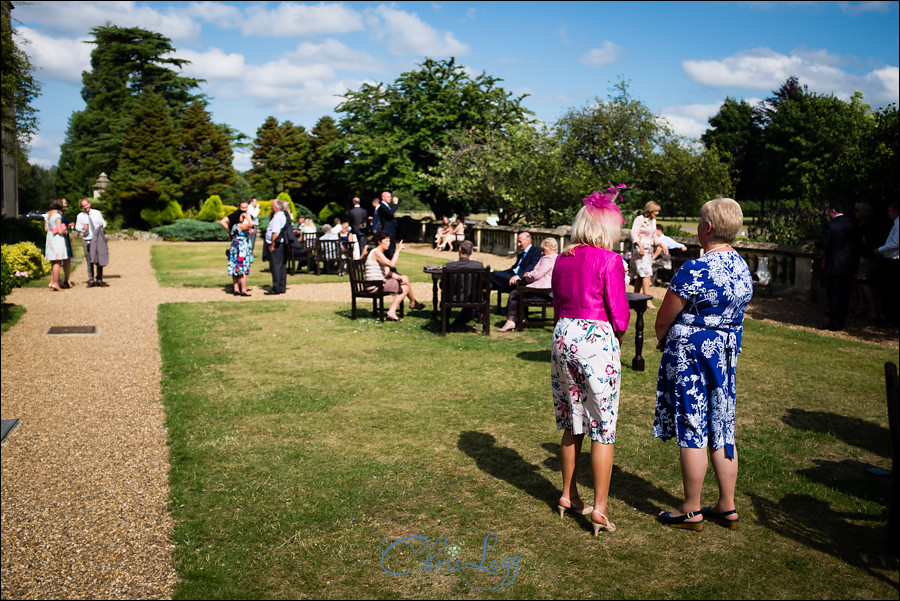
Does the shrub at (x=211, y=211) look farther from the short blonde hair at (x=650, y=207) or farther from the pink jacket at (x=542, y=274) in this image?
the pink jacket at (x=542, y=274)

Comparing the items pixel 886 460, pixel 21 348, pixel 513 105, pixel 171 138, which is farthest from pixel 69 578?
pixel 171 138

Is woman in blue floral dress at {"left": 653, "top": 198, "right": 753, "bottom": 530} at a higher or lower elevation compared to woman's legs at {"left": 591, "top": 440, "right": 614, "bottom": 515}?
higher

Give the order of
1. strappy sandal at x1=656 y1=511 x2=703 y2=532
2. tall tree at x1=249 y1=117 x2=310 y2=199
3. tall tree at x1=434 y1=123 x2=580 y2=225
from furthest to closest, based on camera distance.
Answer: tall tree at x1=249 y1=117 x2=310 y2=199 → tall tree at x1=434 y1=123 x2=580 y2=225 → strappy sandal at x1=656 y1=511 x2=703 y2=532

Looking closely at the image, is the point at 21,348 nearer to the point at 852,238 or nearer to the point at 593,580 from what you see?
the point at 593,580

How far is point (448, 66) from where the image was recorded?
31281 millimetres

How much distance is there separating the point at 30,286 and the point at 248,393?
1058cm

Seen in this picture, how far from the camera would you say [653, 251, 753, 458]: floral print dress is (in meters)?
3.64

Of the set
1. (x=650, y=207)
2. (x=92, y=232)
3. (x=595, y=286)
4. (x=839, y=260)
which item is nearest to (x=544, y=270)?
(x=650, y=207)

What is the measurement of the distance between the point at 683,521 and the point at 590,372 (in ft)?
3.61

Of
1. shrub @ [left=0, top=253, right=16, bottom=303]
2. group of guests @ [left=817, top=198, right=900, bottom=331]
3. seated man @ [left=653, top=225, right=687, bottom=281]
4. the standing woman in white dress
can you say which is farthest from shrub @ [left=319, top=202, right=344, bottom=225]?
group of guests @ [left=817, top=198, right=900, bottom=331]

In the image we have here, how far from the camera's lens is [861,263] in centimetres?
1062

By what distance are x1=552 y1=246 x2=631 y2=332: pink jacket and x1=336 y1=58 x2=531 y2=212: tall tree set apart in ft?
84.1

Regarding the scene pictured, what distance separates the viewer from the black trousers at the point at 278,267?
13539 millimetres

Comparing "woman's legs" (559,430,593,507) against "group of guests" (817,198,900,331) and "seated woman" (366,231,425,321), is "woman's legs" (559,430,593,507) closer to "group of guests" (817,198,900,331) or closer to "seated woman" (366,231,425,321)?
"seated woman" (366,231,425,321)
